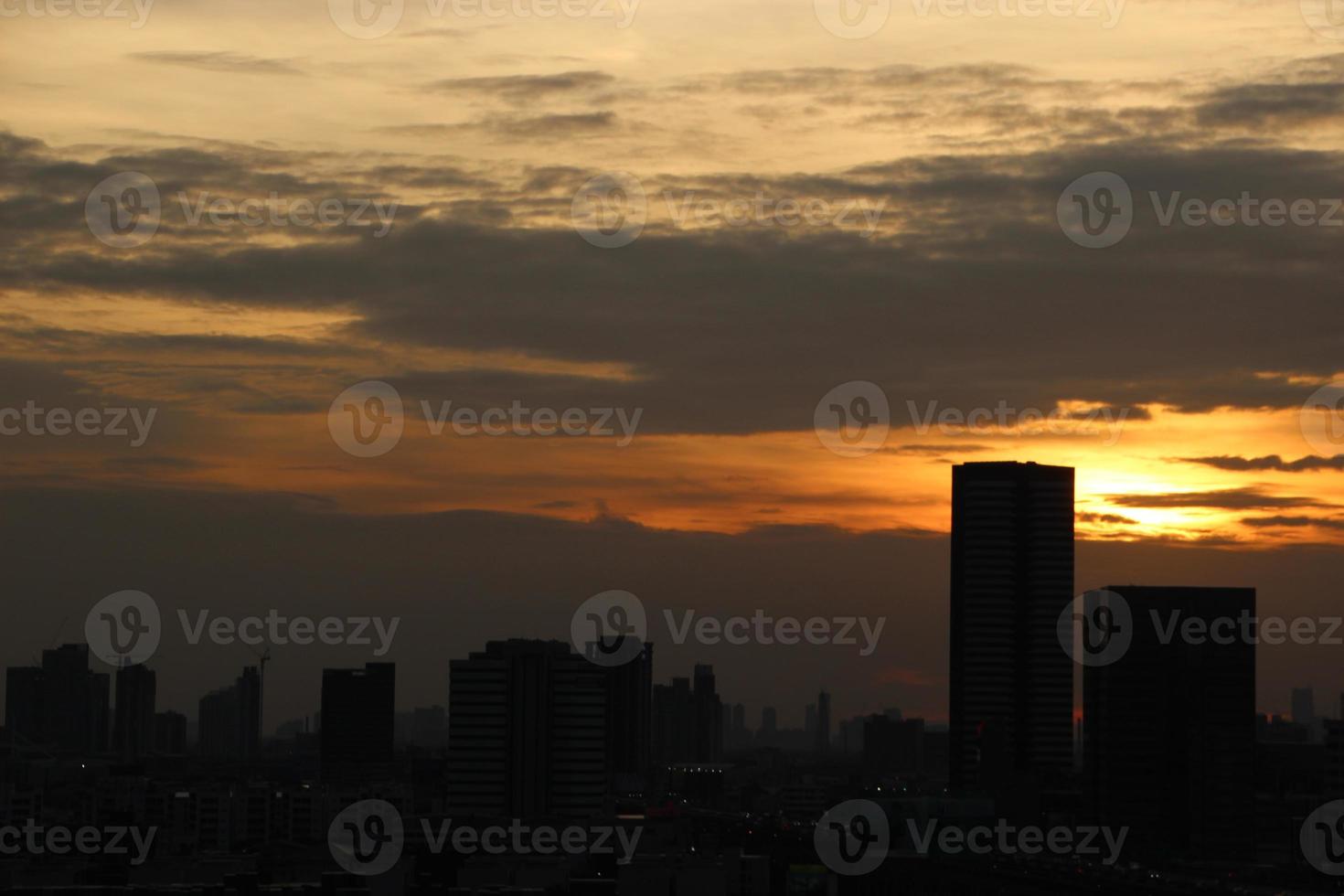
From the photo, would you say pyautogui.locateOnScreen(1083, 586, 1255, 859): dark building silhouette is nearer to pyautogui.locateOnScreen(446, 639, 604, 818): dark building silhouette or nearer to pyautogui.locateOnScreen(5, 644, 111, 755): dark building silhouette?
pyautogui.locateOnScreen(446, 639, 604, 818): dark building silhouette

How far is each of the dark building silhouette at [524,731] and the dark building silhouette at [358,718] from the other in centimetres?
6246

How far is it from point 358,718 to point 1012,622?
7098cm

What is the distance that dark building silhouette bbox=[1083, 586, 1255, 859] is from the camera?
6014 inches

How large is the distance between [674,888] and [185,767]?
362 feet

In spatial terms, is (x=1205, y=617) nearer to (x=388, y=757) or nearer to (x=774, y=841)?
(x=774, y=841)

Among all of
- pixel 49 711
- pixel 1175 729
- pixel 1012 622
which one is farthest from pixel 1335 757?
pixel 49 711

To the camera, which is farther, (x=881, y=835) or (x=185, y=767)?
(x=185, y=767)

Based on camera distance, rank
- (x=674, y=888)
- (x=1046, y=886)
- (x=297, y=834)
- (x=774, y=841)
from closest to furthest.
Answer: (x=674, y=888) < (x=1046, y=886) < (x=297, y=834) < (x=774, y=841)

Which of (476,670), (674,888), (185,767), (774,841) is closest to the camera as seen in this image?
(674,888)

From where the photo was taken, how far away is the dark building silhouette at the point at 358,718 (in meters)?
182

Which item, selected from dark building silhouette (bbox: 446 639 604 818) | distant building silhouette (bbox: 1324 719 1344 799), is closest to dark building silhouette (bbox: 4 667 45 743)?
dark building silhouette (bbox: 446 639 604 818)

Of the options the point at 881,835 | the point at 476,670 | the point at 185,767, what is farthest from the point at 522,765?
the point at 185,767

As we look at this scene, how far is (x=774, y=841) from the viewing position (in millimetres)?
124750

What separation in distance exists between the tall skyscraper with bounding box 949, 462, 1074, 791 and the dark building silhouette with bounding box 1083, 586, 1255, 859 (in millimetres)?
18325
